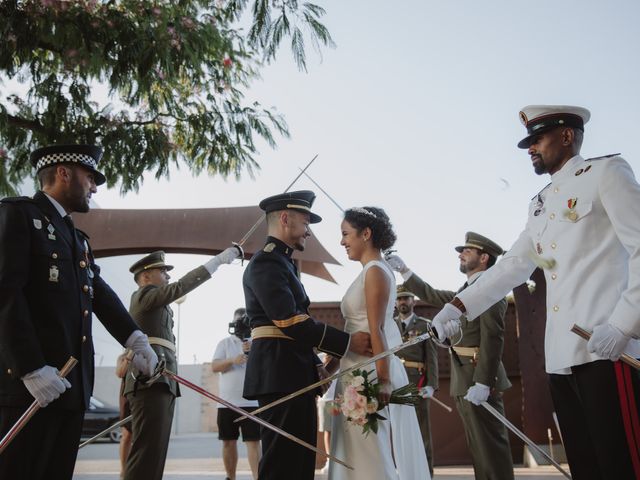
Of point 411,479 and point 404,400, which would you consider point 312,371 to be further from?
point 411,479

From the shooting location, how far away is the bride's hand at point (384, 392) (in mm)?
3635

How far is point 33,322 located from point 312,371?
1.46 m

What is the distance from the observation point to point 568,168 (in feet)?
9.69

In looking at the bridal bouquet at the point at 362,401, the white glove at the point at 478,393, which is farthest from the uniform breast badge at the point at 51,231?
the white glove at the point at 478,393

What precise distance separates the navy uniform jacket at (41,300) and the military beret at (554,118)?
6.88ft

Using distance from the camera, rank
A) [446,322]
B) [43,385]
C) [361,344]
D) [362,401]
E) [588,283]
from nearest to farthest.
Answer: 1. [588,283]
2. [43,385]
3. [446,322]
4. [362,401]
5. [361,344]

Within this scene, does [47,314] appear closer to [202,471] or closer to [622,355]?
[622,355]

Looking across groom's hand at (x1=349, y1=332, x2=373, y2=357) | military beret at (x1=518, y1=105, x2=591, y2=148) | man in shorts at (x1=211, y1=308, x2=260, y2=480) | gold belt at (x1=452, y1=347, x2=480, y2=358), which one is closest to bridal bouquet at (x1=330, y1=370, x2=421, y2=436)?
groom's hand at (x1=349, y1=332, x2=373, y2=357)

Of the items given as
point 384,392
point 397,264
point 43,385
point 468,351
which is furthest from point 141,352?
point 468,351

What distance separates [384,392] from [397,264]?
2125mm

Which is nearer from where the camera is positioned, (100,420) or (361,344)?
(361,344)

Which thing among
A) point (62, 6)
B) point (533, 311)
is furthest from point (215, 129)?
point (533, 311)

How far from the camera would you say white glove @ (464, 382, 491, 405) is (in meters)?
4.86

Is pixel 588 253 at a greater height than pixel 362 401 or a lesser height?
greater
